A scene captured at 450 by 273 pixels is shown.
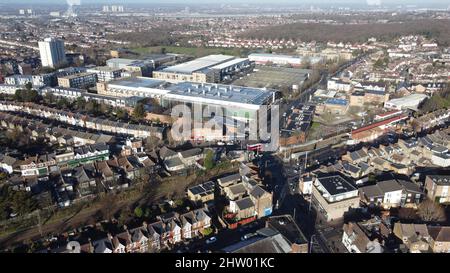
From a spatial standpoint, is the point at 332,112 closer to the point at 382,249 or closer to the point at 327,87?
the point at 327,87

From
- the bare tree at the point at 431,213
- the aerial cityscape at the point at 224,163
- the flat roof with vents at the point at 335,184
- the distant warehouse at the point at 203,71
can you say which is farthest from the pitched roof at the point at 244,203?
the distant warehouse at the point at 203,71

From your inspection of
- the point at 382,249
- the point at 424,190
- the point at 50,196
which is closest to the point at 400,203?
the point at 424,190

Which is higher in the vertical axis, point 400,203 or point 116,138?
point 116,138

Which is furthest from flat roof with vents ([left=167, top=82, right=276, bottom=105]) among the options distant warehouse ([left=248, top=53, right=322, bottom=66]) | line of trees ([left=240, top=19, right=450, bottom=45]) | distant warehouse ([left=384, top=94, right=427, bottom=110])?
line of trees ([left=240, top=19, right=450, bottom=45])


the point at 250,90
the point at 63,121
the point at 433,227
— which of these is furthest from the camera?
the point at 250,90

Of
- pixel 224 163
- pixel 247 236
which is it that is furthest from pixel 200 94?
pixel 247 236

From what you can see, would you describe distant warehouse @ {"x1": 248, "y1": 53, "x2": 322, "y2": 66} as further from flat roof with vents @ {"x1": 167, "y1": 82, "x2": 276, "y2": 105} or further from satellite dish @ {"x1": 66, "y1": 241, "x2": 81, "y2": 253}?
satellite dish @ {"x1": 66, "y1": 241, "x2": 81, "y2": 253}

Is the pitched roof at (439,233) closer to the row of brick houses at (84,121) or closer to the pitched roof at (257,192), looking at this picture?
the pitched roof at (257,192)
